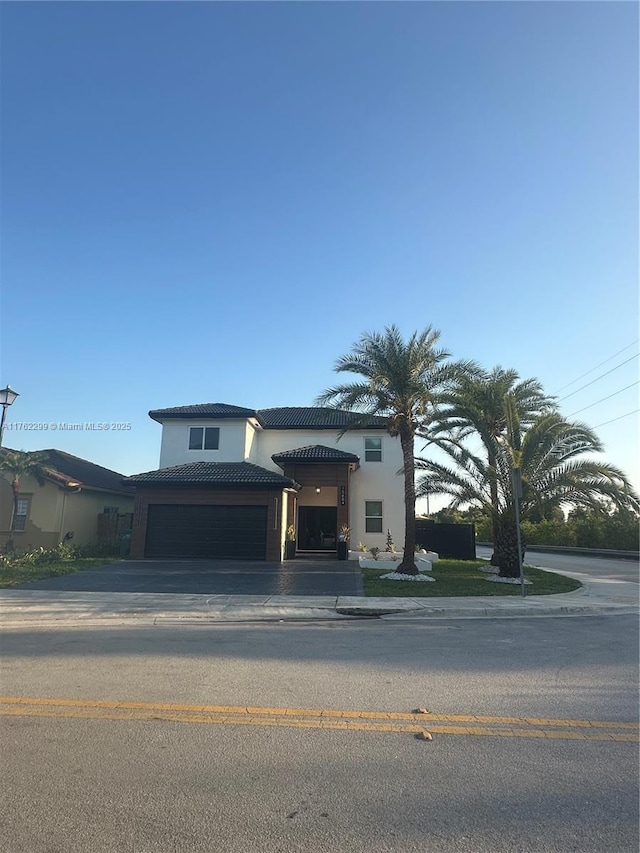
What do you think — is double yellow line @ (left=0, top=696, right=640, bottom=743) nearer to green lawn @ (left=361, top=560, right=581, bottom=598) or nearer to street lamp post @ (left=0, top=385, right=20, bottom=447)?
green lawn @ (left=361, top=560, right=581, bottom=598)

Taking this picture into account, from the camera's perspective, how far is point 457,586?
14859 millimetres

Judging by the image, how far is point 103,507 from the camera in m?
28.1

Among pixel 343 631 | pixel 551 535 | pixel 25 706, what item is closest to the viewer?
pixel 25 706

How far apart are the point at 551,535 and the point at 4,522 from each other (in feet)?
110

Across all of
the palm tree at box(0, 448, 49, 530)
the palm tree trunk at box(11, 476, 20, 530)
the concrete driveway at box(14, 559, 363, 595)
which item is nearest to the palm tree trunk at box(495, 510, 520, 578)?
the concrete driveway at box(14, 559, 363, 595)

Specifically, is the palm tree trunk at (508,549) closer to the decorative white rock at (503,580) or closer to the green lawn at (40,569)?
the decorative white rock at (503,580)

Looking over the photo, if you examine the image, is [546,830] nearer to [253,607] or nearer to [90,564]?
[253,607]

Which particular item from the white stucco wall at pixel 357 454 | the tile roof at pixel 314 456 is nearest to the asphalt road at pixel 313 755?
the tile roof at pixel 314 456

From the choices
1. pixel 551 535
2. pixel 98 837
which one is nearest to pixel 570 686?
pixel 98 837

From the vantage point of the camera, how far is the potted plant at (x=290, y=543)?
2219 centimetres

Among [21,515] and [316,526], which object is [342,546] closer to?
[316,526]

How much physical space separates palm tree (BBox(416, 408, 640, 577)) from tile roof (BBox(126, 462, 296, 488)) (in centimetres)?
722

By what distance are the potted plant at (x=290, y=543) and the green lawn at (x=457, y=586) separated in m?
4.60

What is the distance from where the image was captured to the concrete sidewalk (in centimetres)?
1090
